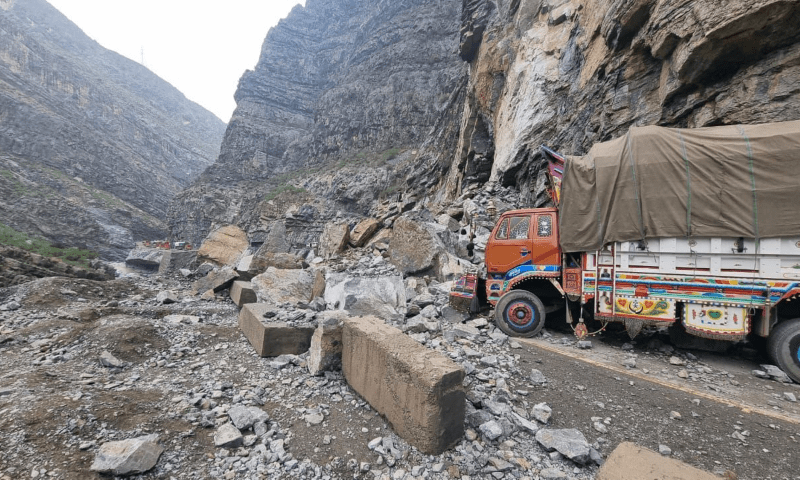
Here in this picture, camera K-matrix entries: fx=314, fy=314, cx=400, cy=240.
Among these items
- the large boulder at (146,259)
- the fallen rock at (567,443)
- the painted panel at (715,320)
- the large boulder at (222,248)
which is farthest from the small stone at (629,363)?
the large boulder at (146,259)

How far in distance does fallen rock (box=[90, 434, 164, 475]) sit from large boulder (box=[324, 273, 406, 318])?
415cm

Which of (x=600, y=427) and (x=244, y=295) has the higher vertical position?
(x=244, y=295)

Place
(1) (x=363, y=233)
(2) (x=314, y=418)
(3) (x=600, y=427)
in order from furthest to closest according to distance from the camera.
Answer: (1) (x=363, y=233), (2) (x=314, y=418), (3) (x=600, y=427)

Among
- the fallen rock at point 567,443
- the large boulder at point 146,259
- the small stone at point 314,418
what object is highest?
the fallen rock at point 567,443

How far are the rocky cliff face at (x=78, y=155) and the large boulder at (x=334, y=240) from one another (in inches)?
1306

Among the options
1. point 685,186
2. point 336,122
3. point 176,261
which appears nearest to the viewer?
point 685,186

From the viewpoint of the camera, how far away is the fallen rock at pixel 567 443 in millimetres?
2570

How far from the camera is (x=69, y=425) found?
108 inches

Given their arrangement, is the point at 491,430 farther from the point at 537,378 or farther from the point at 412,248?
the point at 412,248

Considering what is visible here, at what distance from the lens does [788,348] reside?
12.8 feet

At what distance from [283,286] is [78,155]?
203ft

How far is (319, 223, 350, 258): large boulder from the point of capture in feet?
39.9

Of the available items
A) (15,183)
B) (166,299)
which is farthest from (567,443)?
(15,183)

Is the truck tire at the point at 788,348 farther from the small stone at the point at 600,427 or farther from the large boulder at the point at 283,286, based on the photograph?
the large boulder at the point at 283,286
